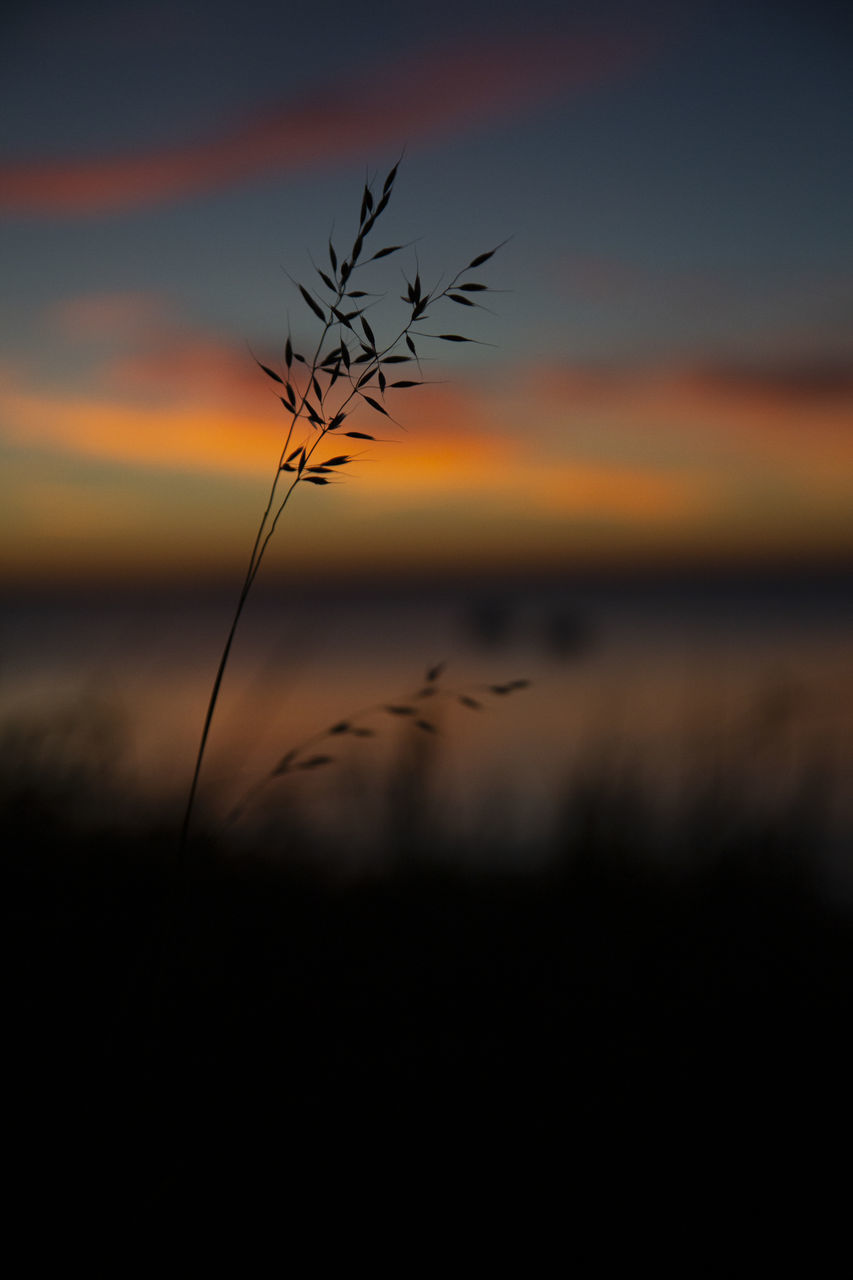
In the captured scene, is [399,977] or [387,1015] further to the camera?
[399,977]

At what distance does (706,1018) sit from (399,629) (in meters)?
13.3

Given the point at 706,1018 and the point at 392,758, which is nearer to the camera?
the point at 706,1018

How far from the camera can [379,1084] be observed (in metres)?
1.91

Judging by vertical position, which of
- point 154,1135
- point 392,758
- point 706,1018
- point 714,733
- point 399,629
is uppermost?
point 399,629

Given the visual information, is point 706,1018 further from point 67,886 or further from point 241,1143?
point 67,886

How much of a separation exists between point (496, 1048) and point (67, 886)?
1.20m

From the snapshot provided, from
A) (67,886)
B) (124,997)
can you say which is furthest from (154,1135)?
(67,886)

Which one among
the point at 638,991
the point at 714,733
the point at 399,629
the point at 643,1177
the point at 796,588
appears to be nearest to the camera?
the point at 643,1177

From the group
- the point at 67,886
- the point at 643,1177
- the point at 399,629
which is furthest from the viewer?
the point at 399,629

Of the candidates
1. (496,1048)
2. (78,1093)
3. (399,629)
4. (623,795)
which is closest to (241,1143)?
(78,1093)

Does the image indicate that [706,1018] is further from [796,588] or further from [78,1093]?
[796,588]

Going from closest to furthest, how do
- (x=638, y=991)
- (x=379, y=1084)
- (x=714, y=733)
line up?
1. (x=379, y=1084)
2. (x=638, y=991)
3. (x=714, y=733)

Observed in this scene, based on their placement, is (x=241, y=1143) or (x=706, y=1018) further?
(x=706, y=1018)

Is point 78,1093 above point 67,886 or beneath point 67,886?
beneath
